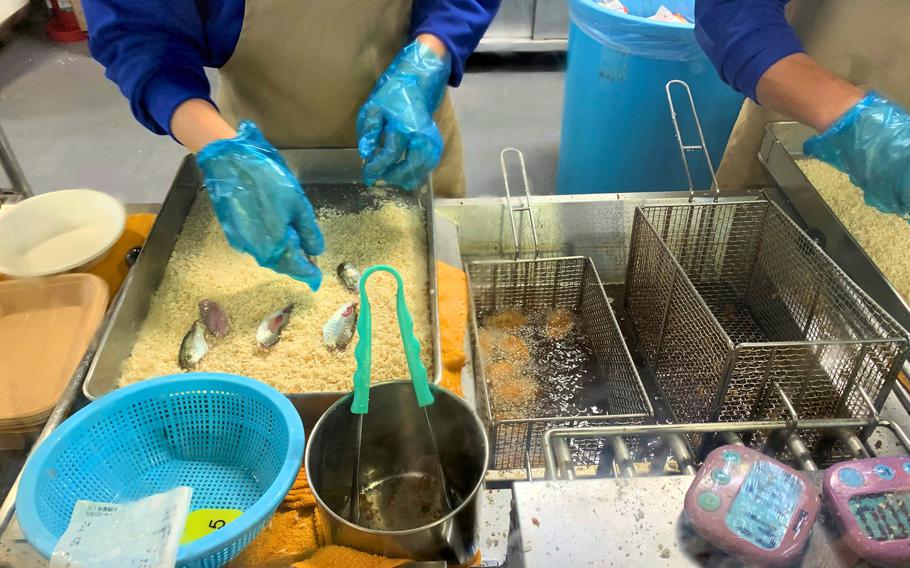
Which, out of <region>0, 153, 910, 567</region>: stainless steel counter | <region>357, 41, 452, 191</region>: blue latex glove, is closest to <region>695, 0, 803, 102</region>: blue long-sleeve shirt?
<region>357, 41, 452, 191</region>: blue latex glove

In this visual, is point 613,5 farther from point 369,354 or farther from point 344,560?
point 344,560

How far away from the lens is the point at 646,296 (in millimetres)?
1325

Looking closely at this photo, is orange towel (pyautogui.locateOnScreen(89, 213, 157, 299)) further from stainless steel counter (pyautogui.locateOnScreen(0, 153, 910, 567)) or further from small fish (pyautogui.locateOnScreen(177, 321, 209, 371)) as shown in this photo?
stainless steel counter (pyautogui.locateOnScreen(0, 153, 910, 567))

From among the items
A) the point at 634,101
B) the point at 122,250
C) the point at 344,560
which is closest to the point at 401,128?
the point at 122,250

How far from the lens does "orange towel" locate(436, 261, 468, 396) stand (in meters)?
1.11

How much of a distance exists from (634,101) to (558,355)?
113 centimetres

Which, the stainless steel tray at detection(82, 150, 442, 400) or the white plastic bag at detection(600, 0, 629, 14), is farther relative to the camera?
the white plastic bag at detection(600, 0, 629, 14)

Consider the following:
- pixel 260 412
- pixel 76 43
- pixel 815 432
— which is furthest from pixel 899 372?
pixel 76 43

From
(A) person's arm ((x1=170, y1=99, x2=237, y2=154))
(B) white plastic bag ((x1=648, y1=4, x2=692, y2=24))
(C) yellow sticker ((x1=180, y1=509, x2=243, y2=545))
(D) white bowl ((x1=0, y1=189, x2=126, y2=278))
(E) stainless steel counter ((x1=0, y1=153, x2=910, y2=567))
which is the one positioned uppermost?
(A) person's arm ((x1=170, y1=99, x2=237, y2=154))

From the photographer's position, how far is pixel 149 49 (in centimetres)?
117

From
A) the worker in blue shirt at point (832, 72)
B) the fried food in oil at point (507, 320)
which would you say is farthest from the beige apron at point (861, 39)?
the fried food in oil at point (507, 320)

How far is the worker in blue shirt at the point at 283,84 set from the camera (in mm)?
1038

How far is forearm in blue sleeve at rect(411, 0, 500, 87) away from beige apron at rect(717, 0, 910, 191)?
699 millimetres

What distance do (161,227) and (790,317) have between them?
1.26 meters
